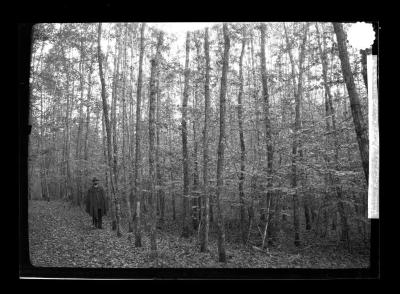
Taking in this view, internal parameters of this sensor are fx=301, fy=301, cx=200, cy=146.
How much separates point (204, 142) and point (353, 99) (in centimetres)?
217

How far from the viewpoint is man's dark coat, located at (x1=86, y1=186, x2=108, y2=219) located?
4.24 meters

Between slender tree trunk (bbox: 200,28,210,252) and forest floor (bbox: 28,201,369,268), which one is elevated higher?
slender tree trunk (bbox: 200,28,210,252)

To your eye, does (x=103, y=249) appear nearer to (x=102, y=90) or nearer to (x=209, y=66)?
(x=102, y=90)

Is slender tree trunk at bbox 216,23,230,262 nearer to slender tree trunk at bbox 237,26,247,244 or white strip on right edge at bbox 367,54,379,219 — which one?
slender tree trunk at bbox 237,26,247,244

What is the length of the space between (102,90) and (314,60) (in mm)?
3213

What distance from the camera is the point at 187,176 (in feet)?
15.4

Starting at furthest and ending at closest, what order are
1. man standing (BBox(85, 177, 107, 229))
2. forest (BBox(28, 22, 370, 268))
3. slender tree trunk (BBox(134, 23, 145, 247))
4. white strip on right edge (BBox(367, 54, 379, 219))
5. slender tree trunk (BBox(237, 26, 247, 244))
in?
slender tree trunk (BBox(237, 26, 247, 244)) → slender tree trunk (BBox(134, 23, 145, 247)) → man standing (BBox(85, 177, 107, 229)) → forest (BBox(28, 22, 370, 268)) → white strip on right edge (BBox(367, 54, 379, 219))

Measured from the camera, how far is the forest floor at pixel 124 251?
365cm

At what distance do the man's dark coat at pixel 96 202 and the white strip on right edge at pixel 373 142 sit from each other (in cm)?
330

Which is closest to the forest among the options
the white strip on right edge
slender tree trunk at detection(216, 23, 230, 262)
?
slender tree trunk at detection(216, 23, 230, 262)

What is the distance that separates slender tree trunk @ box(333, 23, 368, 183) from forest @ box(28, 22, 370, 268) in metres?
0.02

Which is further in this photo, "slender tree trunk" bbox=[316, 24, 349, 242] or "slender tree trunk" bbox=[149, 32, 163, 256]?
"slender tree trunk" bbox=[149, 32, 163, 256]

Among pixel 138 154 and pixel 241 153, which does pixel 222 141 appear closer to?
pixel 241 153
